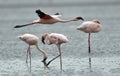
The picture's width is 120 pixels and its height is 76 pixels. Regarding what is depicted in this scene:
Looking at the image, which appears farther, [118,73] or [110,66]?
[110,66]

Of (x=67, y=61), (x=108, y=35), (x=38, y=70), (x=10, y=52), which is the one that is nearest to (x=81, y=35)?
(x=108, y=35)

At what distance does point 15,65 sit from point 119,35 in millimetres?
6949

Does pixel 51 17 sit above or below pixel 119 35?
above

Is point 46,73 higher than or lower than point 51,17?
lower

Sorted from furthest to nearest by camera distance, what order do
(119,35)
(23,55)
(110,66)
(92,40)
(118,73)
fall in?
(119,35), (92,40), (23,55), (110,66), (118,73)

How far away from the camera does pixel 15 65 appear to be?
12.7m

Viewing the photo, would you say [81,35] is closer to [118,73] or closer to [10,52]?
[10,52]

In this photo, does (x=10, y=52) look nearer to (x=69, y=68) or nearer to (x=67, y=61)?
(x=67, y=61)

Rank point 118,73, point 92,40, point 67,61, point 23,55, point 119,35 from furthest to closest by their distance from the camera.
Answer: point 119,35, point 92,40, point 23,55, point 67,61, point 118,73

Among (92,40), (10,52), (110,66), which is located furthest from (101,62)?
(92,40)

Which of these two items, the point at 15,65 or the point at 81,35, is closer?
the point at 15,65

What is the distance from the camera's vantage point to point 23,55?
14438mm

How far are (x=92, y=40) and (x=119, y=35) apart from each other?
171cm

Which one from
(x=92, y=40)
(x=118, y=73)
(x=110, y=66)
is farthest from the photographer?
(x=92, y=40)
